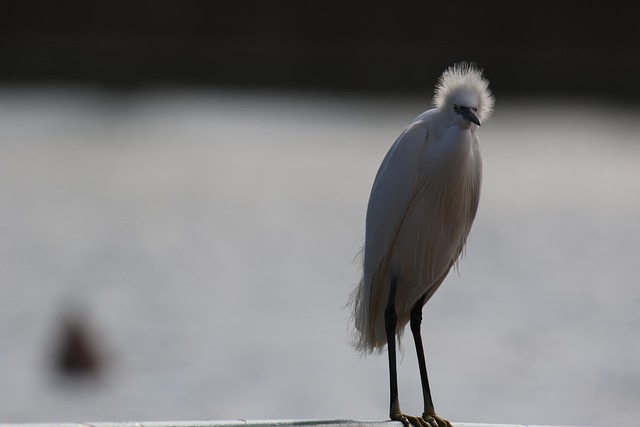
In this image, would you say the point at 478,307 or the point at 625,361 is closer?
the point at 625,361

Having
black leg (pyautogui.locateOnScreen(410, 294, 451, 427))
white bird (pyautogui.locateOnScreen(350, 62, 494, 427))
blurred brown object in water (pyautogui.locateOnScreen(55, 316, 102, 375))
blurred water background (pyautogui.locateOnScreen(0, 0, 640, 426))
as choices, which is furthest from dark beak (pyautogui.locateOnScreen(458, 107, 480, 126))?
blurred brown object in water (pyautogui.locateOnScreen(55, 316, 102, 375))

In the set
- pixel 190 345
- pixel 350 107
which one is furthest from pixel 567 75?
pixel 190 345

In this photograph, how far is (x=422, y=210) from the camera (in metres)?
3.60

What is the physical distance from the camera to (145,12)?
2614 centimetres

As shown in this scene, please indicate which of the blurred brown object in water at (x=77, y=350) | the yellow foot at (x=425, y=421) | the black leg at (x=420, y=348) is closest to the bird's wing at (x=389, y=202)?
the black leg at (x=420, y=348)

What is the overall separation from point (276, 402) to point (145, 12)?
701 inches

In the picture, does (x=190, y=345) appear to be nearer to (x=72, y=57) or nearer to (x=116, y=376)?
(x=116, y=376)

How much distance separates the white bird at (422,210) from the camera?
11.3ft

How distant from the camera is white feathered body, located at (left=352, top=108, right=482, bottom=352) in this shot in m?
3.49

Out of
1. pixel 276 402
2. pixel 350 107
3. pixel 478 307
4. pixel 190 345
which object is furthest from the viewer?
pixel 350 107

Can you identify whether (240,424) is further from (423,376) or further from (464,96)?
(464,96)

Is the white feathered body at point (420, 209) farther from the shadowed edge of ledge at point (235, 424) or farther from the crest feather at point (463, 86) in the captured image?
the shadowed edge of ledge at point (235, 424)

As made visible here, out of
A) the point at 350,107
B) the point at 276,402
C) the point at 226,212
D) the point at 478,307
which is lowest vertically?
the point at 276,402

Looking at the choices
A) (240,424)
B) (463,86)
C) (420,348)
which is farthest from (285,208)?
(240,424)
